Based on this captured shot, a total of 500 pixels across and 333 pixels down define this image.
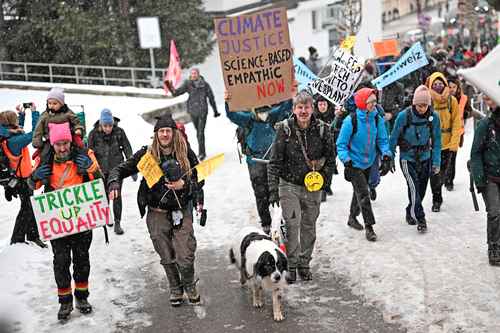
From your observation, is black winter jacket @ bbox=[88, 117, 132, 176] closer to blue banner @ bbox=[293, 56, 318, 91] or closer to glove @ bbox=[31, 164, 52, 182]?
glove @ bbox=[31, 164, 52, 182]

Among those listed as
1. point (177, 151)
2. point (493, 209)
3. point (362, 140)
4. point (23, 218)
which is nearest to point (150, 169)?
point (177, 151)

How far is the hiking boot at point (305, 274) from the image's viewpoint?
738 cm

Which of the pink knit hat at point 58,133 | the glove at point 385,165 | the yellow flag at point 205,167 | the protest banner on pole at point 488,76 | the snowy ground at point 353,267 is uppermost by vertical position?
the protest banner on pole at point 488,76

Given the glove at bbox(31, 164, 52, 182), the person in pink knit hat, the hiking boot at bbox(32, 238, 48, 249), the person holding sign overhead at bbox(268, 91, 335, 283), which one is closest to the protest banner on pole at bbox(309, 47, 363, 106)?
the person in pink knit hat

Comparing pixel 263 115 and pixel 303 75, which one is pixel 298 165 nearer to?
pixel 263 115

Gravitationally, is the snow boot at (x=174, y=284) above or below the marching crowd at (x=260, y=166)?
below

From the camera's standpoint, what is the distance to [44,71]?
2766cm

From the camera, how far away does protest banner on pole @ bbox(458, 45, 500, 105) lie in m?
4.82

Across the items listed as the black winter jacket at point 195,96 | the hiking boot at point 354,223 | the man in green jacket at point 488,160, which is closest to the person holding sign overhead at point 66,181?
the hiking boot at point 354,223

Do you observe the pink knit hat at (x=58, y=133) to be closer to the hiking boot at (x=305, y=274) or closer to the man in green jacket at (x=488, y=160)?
the hiking boot at (x=305, y=274)

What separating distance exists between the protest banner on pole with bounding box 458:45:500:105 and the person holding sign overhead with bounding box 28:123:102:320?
146 inches

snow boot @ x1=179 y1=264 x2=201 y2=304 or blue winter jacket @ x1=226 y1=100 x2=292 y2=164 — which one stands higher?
blue winter jacket @ x1=226 y1=100 x2=292 y2=164

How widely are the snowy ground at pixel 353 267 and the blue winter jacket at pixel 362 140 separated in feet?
3.61

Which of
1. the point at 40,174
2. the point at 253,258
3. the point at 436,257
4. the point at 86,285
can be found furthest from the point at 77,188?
the point at 436,257
